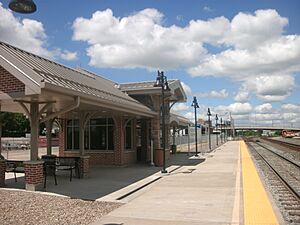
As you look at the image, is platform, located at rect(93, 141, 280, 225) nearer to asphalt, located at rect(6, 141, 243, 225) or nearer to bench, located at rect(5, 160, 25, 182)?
asphalt, located at rect(6, 141, 243, 225)

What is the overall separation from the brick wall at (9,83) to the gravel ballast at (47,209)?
2.86 meters

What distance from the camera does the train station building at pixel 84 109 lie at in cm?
1058

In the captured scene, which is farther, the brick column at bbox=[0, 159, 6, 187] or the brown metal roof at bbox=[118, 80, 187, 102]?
the brown metal roof at bbox=[118, 80, 187, 102]

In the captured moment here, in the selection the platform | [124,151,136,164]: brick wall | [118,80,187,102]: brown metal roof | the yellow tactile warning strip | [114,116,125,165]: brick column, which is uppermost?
[118,80,187,102]: brown metal roof

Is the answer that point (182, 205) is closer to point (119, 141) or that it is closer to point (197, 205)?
point (197, 205)

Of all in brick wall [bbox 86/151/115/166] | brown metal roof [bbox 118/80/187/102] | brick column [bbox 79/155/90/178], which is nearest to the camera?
brick column [bbox 79/155/90/178]

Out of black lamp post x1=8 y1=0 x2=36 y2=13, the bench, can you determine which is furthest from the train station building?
black lamp post x1=8 y1=0 x2=36 y2=13

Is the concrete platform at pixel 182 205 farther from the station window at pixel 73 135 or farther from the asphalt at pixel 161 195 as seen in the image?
the station window at pixel 73 135

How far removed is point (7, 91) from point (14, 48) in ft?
7.98

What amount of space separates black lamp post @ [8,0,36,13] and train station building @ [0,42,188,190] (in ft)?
13.5

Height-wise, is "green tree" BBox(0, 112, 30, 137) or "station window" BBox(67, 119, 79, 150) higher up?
"green tree" BBox(0, 112, 30, 137)

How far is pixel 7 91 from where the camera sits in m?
10.7

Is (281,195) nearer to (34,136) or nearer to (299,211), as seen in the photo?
(299,211)

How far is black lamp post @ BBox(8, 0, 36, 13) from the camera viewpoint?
5.67 m
